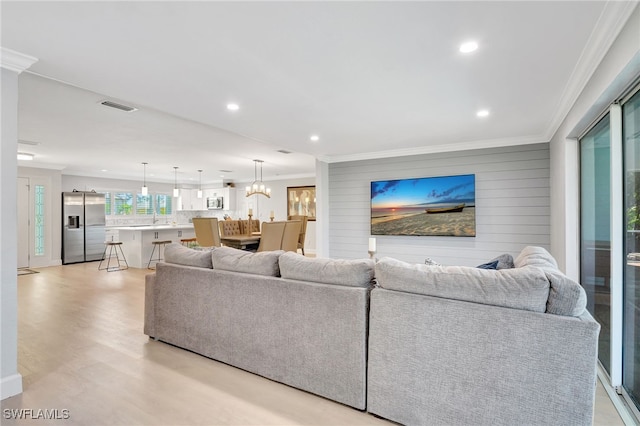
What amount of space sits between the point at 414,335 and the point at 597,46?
2.20 m

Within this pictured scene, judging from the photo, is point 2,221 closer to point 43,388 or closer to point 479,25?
point 43,388

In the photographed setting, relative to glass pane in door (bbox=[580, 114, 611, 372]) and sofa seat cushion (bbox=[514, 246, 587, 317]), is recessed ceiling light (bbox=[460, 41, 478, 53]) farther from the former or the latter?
sofa seat cushion (bbox=[514, 246, 587, 317])

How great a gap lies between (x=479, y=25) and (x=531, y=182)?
3.50 m

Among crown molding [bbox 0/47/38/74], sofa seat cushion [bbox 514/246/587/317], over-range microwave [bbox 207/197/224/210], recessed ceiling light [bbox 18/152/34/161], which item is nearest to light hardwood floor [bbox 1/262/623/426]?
sofa seat cushion [bbox 514/246/587/317]

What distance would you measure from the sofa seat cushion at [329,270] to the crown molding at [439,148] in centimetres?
371

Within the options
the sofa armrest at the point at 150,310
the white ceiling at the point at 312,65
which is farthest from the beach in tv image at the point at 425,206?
the sofa armrest at the point at 150,310

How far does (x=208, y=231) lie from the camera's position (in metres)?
6.00

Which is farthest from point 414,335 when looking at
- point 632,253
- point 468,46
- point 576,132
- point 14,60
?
point 14,60

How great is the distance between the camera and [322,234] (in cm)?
632

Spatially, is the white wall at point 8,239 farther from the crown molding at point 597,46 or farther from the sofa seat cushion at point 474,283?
the crown molding at point 597,46

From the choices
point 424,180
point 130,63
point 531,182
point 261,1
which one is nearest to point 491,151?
point 531,182

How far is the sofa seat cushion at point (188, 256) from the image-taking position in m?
2.98

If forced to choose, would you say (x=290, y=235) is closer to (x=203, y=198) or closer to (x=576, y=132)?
(x=576, y=132)

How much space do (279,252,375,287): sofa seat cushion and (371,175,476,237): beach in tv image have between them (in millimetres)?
3488
